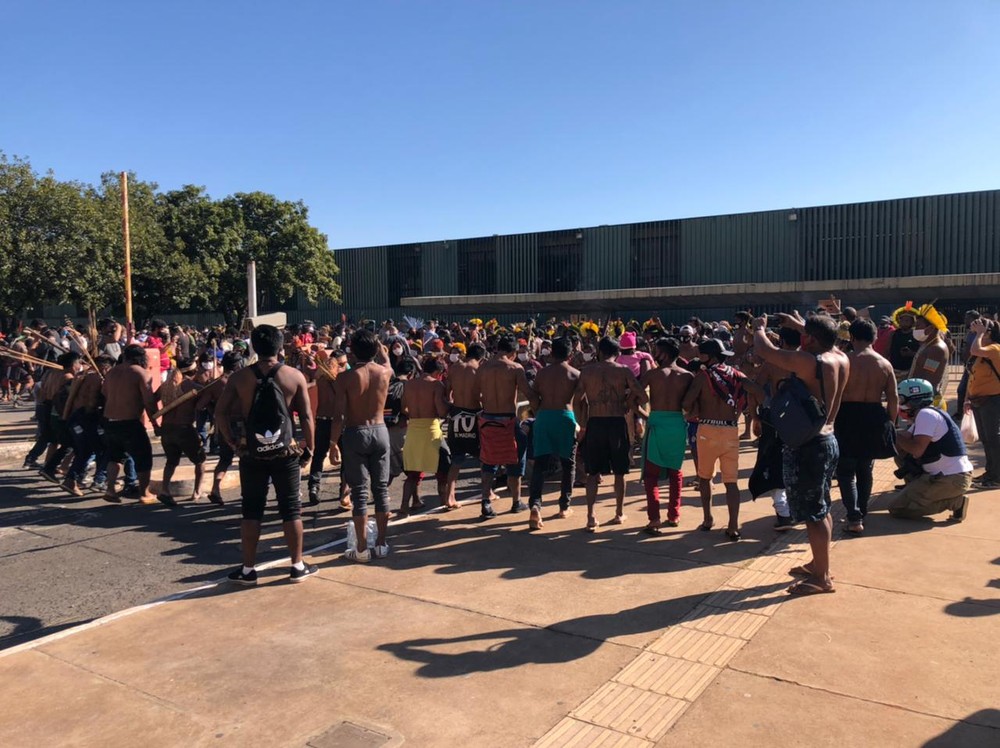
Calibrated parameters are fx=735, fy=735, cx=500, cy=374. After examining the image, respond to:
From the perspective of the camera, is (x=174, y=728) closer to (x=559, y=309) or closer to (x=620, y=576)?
(x=620, y=576)

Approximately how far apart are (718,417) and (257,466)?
3.78 m

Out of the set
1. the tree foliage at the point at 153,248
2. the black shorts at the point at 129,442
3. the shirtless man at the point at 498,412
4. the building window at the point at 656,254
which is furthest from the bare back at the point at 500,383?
the building window at the point at 656,254

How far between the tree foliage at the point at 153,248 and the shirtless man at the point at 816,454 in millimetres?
25004

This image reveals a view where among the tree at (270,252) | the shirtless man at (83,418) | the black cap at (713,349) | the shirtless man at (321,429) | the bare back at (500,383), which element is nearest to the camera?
the black cap at (713,349)

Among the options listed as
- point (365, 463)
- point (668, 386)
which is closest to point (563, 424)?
point (668, 386)

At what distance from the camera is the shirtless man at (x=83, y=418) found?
27.7 ft

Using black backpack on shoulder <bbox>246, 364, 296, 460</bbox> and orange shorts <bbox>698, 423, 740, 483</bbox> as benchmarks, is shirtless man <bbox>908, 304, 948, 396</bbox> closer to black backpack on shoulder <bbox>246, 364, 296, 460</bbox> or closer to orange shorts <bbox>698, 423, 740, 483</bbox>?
orange shorts <bbox>698, 423, 740, 483</bbox>

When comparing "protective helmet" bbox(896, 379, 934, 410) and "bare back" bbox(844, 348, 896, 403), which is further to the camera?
"protective helmet" bbox(896, 379, 934, 410)

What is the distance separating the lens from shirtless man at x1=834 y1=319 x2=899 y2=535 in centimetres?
631

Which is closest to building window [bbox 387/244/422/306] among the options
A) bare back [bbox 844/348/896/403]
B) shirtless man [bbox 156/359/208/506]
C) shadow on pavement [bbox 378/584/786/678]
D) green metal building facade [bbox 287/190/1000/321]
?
green metal building facade [bbox 287/190/1000/321]

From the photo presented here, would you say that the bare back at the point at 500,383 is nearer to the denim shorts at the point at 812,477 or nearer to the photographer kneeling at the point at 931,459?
the denim shorts at the point at 812,477

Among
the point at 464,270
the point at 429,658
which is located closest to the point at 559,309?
the point at 464,270

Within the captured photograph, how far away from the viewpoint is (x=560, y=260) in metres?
37.9

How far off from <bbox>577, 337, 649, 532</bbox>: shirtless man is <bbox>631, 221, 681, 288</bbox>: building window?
29299 mm
